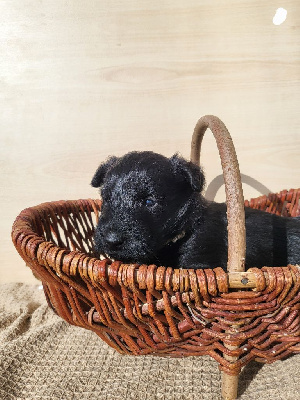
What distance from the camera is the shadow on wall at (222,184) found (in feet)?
4.87

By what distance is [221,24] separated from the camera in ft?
4.41

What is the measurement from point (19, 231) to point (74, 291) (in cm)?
21

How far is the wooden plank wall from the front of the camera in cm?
134

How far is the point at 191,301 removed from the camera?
2.21ft

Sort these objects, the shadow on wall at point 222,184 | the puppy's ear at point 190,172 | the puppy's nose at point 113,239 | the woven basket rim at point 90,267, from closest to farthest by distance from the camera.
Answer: the woven basket rim at point 90,267
the puppy's nose at point 113,239
the puppy's ear at point 190,172
the shadow on wall at point 222,184

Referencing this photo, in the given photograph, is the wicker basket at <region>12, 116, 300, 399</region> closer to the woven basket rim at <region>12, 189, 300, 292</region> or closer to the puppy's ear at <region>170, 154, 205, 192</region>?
the woven basket rim at <region>12, 189, 300, 292</region>

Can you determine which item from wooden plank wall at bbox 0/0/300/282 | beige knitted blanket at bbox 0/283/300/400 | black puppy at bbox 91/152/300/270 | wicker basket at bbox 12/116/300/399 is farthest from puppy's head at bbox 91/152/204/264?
wooden plank wall at bbox 0/0/300/282

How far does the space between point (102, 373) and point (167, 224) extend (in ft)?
1.48

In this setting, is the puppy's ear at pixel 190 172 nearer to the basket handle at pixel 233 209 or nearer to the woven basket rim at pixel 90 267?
the basket handle at pixel 233 209

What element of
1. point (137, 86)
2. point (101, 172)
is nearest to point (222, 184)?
point (137, 86)

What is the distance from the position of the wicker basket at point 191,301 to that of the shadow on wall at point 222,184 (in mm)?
664

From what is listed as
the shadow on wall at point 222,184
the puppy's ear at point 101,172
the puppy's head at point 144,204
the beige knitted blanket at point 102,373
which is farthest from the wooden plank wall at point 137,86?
the beige knitted blanket at point 102,373

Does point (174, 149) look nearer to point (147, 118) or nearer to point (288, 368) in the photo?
point (147, 118)

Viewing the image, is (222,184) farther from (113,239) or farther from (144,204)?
(113,239)
